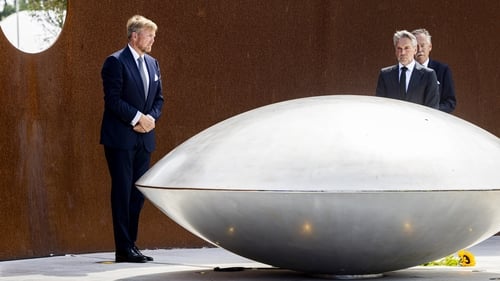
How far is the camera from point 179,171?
6.23m

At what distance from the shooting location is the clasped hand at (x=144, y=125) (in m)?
8.20

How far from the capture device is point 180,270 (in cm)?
743

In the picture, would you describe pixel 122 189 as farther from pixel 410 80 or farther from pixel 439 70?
pixel 439 70

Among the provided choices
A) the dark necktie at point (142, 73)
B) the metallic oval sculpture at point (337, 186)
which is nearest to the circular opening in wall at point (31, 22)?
the dark necktie at point (142, 73)

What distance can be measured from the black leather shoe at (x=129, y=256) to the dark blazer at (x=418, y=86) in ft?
7.25

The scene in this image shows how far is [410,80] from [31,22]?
281cm

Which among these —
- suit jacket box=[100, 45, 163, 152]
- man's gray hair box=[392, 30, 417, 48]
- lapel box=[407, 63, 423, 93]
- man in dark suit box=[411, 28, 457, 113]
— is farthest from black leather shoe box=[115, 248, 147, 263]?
man in dark suit box=[411, 28, 457, 113]

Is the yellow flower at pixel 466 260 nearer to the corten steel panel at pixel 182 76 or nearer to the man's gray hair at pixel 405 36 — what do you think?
the man's gray hair at pixel 405 36

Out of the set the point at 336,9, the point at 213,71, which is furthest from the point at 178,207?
the point at 336,9

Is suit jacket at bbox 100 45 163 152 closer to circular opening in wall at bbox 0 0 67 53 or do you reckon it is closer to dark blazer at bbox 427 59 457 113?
circular opening in wall at bbox 0 0 67 53

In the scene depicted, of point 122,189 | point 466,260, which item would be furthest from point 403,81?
point 122,189

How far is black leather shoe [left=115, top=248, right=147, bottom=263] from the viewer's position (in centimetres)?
809

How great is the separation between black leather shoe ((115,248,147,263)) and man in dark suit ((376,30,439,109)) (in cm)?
221

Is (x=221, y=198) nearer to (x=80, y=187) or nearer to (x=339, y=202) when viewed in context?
(x=339, y=202)
